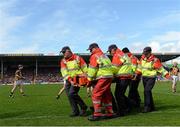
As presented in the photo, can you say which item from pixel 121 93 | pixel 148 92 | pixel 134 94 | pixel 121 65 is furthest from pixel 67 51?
pixel 134 94

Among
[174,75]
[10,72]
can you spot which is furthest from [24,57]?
[174,75]

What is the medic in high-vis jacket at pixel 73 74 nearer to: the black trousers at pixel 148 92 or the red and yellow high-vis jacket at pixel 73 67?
the red and yellow high-vis jacket at pixel 73 67

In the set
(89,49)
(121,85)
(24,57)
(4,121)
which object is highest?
(24,57)

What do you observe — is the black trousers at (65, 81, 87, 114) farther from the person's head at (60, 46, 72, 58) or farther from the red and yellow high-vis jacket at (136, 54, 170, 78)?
the red and yellow high-vis jacket at (136, 54, 170, 78)

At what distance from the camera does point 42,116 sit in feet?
47.5

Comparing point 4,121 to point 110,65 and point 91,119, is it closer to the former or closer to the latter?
point 91,119

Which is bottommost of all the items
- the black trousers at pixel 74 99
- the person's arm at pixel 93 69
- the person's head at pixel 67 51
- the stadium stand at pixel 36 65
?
the black trousers at pixel 74 99

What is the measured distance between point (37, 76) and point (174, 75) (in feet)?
196

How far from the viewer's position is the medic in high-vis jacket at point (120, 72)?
1438cm

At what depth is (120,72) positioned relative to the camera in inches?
571

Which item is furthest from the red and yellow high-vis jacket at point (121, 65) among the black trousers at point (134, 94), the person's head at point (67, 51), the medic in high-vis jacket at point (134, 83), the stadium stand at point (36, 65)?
the stadium stand at point (36, 65)

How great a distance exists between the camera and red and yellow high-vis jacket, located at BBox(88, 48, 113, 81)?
44.0 feet

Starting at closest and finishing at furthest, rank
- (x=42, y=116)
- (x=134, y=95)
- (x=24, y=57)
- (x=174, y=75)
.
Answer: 1. (x=42, y=116)
2. (x=134, y=95)
3. (x=174, y=75)
4. (x=24, y=57)

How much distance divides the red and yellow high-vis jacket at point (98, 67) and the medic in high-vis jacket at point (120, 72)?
738mm
